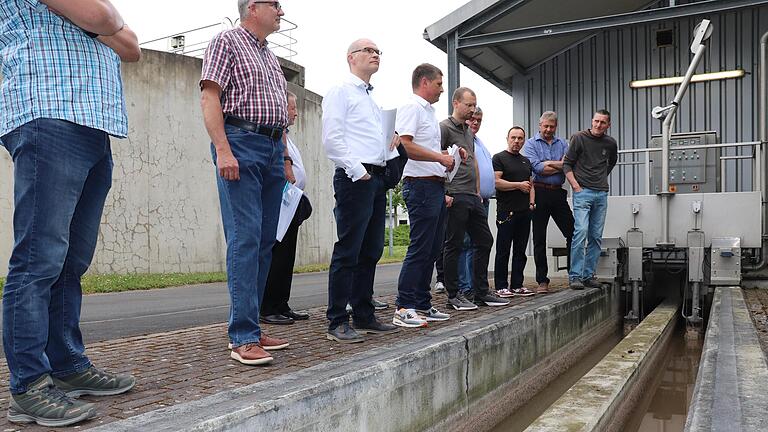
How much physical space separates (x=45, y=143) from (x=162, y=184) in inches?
555

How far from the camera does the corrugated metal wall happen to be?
39.1ft

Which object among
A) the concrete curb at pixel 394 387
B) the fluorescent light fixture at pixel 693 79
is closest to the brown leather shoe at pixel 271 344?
the concrete curb at pixel 394 387

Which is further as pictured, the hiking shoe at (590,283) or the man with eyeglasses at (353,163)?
the hiking shoe at (590,283)

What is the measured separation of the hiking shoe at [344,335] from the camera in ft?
14.0

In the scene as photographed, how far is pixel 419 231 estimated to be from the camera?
16.7ft

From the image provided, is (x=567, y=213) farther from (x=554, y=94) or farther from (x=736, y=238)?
(x=554, y=94)

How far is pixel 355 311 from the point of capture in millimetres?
4715

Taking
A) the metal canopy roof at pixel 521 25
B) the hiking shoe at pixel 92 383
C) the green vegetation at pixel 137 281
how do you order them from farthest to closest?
the green vegetation at pixel 137 281 < the metal canopy roof at pixel 521 25 < the hiking shoe at pixel 92 383

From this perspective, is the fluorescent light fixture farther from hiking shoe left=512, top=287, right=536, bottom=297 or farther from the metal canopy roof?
hiking shoe left=512, top=287, right=536, bottom=297

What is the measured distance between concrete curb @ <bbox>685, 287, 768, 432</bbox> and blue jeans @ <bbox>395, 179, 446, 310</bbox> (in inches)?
78.9

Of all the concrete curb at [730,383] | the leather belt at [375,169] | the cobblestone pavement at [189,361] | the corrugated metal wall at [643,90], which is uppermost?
the corrugated metal wall at [643,90]

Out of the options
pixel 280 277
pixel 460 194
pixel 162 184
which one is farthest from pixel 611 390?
pixel 162 184

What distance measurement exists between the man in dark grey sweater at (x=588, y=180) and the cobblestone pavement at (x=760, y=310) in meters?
1.72

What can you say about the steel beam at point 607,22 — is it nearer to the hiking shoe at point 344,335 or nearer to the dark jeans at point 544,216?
the dark jeans at point 544,216
